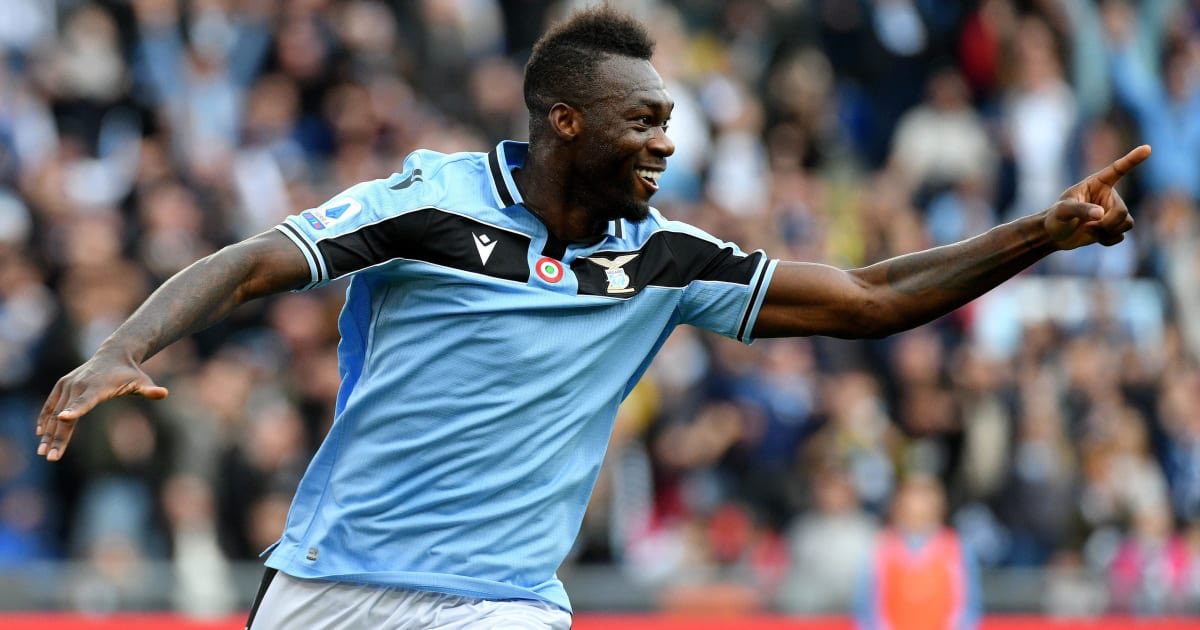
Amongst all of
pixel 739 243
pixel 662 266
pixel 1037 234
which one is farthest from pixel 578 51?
pixel 739 243

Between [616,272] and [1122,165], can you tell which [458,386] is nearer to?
[616,272]


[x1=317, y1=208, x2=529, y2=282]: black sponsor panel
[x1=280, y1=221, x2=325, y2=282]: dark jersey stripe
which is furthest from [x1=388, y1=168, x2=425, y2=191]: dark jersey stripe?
[x1=280, y1=221, x2=325, y2=282]: dark jersey stripe

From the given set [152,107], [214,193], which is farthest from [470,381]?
[152,107]

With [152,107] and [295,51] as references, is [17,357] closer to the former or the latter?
[152,107]

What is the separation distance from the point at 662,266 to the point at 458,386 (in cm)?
74

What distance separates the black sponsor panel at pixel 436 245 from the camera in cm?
541

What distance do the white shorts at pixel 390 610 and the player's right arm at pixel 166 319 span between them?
0.88 metres

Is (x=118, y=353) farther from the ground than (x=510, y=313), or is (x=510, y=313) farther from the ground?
(x=510, y=313)

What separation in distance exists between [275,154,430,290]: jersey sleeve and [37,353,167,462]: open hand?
664 mm

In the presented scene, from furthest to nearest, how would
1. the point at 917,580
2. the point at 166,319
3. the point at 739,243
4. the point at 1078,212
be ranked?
the point at 739,243 → the point at 917,580 → the point at 1078,212 → the point at 166,319

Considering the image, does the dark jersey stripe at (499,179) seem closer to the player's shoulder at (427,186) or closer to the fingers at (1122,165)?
the player's shoulder at (427,186)

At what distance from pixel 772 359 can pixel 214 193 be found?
4043 mm

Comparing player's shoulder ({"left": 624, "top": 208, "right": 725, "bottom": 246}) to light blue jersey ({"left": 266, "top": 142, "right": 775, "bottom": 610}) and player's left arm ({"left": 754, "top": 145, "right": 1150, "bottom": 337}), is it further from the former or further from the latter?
player's left arm ({"left": 754, "top": 145, "right": 1150, "bottom": 337})

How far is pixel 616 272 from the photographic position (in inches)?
225
